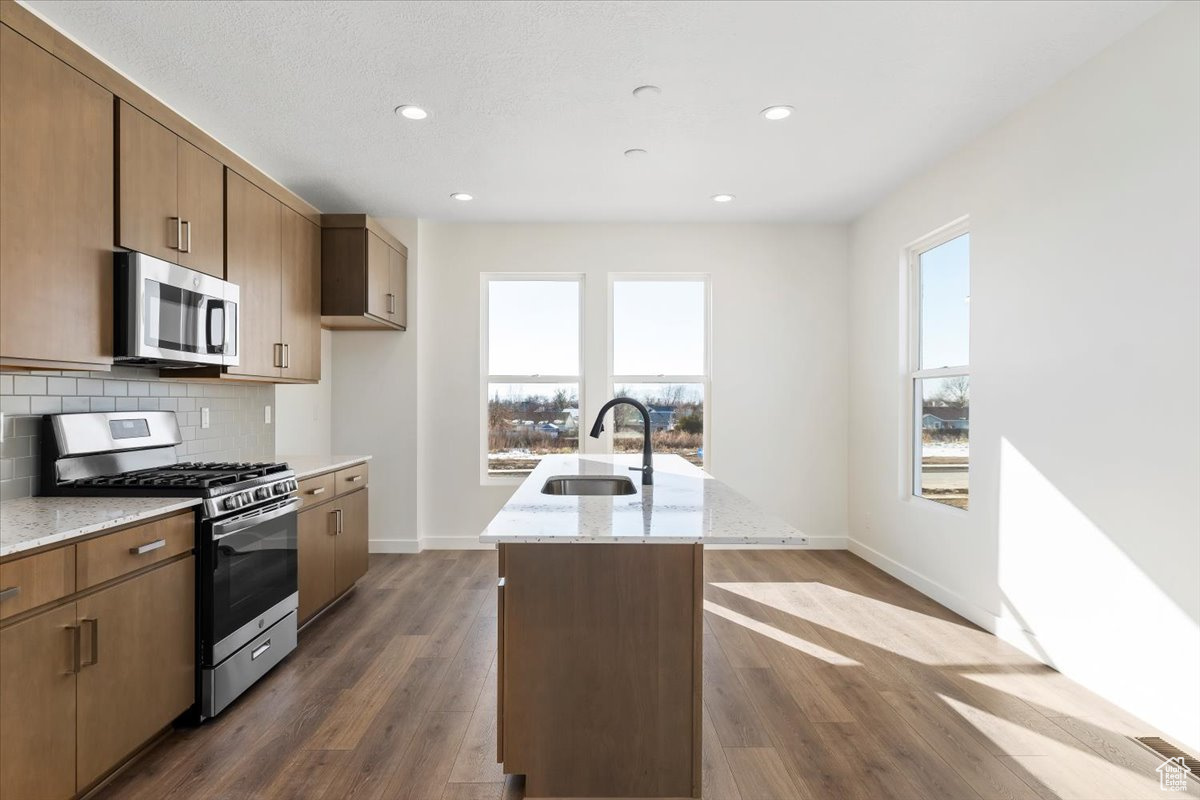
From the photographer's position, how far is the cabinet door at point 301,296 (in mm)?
3623

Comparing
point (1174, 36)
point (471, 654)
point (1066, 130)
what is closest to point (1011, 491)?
point (1066, 130)

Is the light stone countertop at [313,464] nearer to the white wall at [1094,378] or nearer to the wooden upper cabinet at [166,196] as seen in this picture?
the wooden upper cabinet at [166,196]

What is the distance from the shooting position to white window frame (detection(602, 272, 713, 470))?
5000mm

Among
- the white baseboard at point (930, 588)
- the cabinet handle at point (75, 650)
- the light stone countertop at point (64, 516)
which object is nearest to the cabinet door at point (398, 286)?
the light stone countertop at point (64, 516)

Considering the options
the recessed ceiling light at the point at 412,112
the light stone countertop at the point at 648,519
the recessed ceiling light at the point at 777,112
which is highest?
the recessed ceiling light at the point at 777,112

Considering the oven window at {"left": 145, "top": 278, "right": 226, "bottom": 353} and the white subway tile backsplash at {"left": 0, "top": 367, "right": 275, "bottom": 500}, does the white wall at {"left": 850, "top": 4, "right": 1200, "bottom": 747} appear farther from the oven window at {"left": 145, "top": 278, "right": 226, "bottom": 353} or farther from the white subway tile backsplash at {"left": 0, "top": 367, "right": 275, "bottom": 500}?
the white subway tile backsplash at {"left": 0, "top": 367, "right": 275, "bottom": 500}

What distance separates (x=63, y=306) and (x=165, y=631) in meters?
1.16

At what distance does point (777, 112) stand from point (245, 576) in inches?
126

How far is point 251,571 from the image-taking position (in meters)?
2.54

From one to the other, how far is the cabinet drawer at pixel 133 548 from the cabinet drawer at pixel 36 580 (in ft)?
0.14

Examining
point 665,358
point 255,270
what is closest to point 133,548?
point 255,270

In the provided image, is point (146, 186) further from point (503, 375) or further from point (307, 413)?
point (503, 375)

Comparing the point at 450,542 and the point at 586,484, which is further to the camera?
the point at 450,542

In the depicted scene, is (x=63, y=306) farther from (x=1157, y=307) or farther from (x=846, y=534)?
(x=846, y=534)
